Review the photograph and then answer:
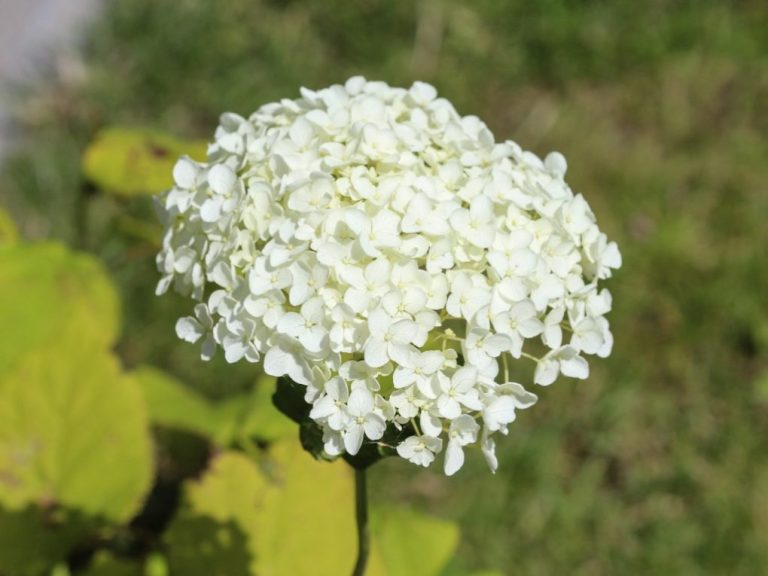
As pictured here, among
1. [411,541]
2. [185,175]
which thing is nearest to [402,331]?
[185,175]

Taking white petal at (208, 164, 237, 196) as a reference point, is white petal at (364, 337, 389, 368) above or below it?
below

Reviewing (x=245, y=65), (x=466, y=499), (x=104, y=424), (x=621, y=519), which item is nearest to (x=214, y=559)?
(x=104, y=424)

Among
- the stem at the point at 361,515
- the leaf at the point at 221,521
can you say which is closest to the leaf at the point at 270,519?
the leaf at the point at 221,521

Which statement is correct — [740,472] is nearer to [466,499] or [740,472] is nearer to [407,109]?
[466,499]

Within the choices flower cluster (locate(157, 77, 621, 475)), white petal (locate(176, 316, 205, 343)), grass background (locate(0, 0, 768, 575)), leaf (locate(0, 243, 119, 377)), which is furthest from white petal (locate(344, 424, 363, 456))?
grass background (locate(0, 0, 768, 575))

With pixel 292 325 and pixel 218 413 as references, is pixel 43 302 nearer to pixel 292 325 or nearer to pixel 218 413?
pixel 218 413

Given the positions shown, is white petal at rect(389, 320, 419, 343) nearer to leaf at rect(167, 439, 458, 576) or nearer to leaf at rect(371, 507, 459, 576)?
leaf at rect(167, 439, 458, 576)
